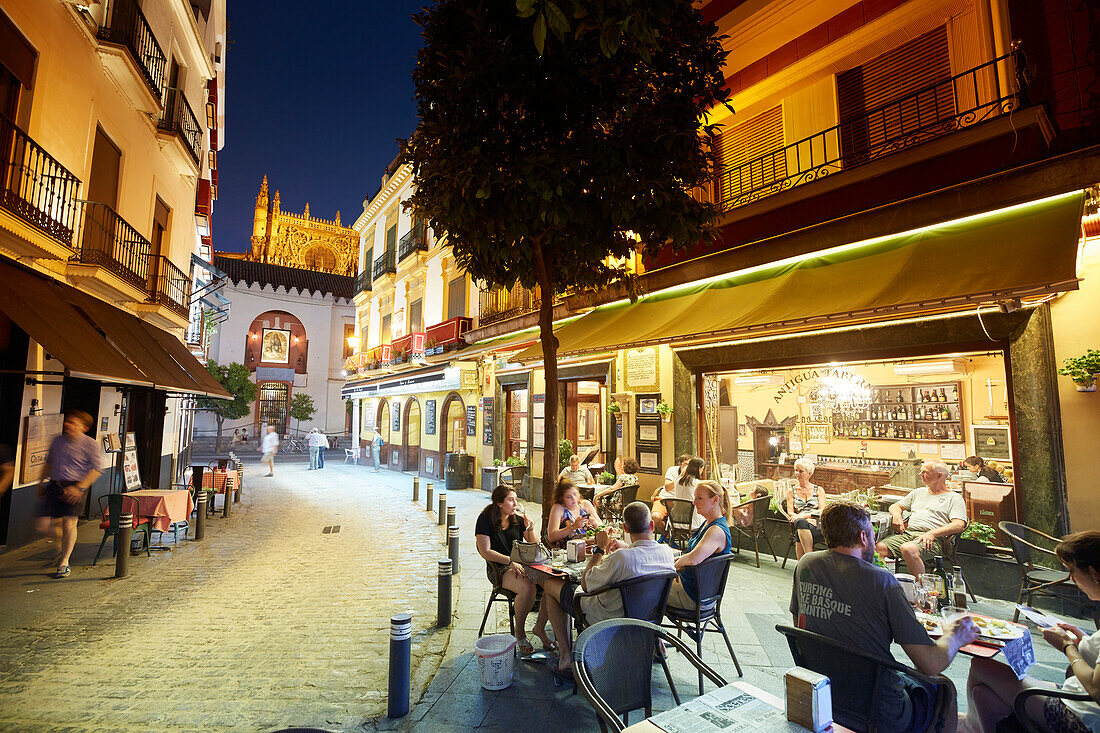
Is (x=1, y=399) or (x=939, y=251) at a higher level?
(x=939, y=251)

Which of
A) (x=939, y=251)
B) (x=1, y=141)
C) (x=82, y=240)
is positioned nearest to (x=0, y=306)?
(x=1, y=141)

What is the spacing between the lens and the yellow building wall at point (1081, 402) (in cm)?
542

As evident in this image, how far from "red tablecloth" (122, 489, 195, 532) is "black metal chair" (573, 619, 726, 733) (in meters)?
8.62

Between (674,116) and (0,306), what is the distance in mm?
8270

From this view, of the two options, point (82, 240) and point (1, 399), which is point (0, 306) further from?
point (82, 240)

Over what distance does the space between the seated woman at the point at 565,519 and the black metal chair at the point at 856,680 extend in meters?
2.66

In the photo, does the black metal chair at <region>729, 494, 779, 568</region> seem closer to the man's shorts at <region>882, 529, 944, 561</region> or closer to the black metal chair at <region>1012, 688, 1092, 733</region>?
the man's shorts at <region>882, 529, 944, 561</region>

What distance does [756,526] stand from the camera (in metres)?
7.90

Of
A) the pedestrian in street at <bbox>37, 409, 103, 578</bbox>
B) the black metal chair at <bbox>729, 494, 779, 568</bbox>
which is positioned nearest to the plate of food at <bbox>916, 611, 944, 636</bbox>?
the black metal chair at <bbox>729, 494, 779, 568</bbox>

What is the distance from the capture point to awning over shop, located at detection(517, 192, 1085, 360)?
4.99 meters

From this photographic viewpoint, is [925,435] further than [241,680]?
Yes

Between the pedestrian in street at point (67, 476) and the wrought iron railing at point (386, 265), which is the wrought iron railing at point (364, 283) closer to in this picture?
the wrought iron railing at point (386, 265)

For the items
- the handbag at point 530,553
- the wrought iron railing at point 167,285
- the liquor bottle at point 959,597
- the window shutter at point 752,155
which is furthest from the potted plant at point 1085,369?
the wrought iron railing at point 167,285

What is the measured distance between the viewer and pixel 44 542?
8914 millimetres
